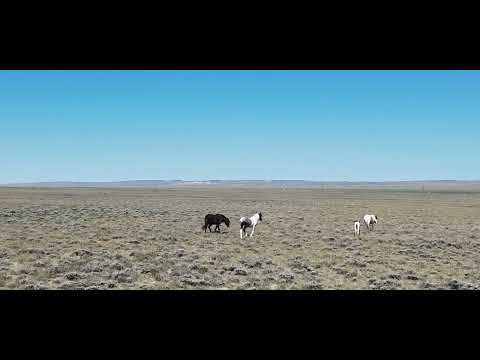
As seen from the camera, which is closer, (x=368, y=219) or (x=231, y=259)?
(x=231, y=259)

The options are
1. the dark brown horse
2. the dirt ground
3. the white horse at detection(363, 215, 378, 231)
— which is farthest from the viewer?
the white horse at detection(363, 215, 378, 231)

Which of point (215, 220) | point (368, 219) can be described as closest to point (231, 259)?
point (215, 220)

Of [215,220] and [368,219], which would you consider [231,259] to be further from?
[368,219]

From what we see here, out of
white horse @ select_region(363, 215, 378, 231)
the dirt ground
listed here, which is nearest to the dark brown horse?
the dirt ground

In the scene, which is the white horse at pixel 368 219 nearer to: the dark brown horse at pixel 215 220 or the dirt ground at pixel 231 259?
the dirt ground at pixel 231 259

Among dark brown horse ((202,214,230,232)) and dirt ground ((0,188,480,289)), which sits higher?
dark brown horse ((202,214,230,232))

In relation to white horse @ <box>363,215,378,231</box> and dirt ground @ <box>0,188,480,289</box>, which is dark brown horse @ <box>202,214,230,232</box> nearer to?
dirt ground @ <box>0,188,480,289</box>

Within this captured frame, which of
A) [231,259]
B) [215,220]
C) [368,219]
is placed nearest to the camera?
[231,259]

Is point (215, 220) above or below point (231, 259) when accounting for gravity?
above

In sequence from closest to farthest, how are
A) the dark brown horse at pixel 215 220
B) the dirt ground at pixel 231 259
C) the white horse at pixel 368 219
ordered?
the dirt ground at pixel 231 259, the dark brown horse at pixel 215 220, the white horse at pixel 368 219

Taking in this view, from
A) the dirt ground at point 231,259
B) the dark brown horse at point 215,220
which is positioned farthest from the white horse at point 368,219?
the dark brown horse at point 215,220
